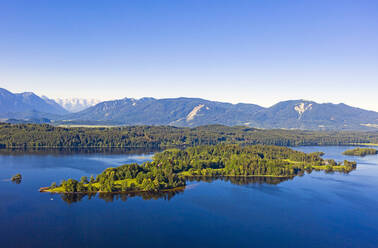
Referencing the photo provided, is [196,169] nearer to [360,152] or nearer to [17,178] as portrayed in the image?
[17,178]

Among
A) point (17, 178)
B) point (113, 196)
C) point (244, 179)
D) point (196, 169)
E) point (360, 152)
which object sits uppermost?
point (360, 152)

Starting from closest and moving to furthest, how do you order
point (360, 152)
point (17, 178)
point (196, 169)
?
1. point (17, 178)
2. point (196, 169)
3. point (360, 152)

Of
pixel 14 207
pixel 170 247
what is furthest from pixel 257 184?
pixel 14 207

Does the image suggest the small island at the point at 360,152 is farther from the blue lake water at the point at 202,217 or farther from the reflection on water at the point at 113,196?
the reflection on water at the point at 113,196

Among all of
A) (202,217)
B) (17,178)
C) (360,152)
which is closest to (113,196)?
(202,217)

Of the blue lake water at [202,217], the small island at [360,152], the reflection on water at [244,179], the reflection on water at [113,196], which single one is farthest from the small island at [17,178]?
the small island at [360,152]

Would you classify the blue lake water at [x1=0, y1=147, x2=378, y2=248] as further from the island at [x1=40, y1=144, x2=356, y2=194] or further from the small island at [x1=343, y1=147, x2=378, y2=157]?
the small island at [x1=343, y1=147, x2=378, y2=157]
